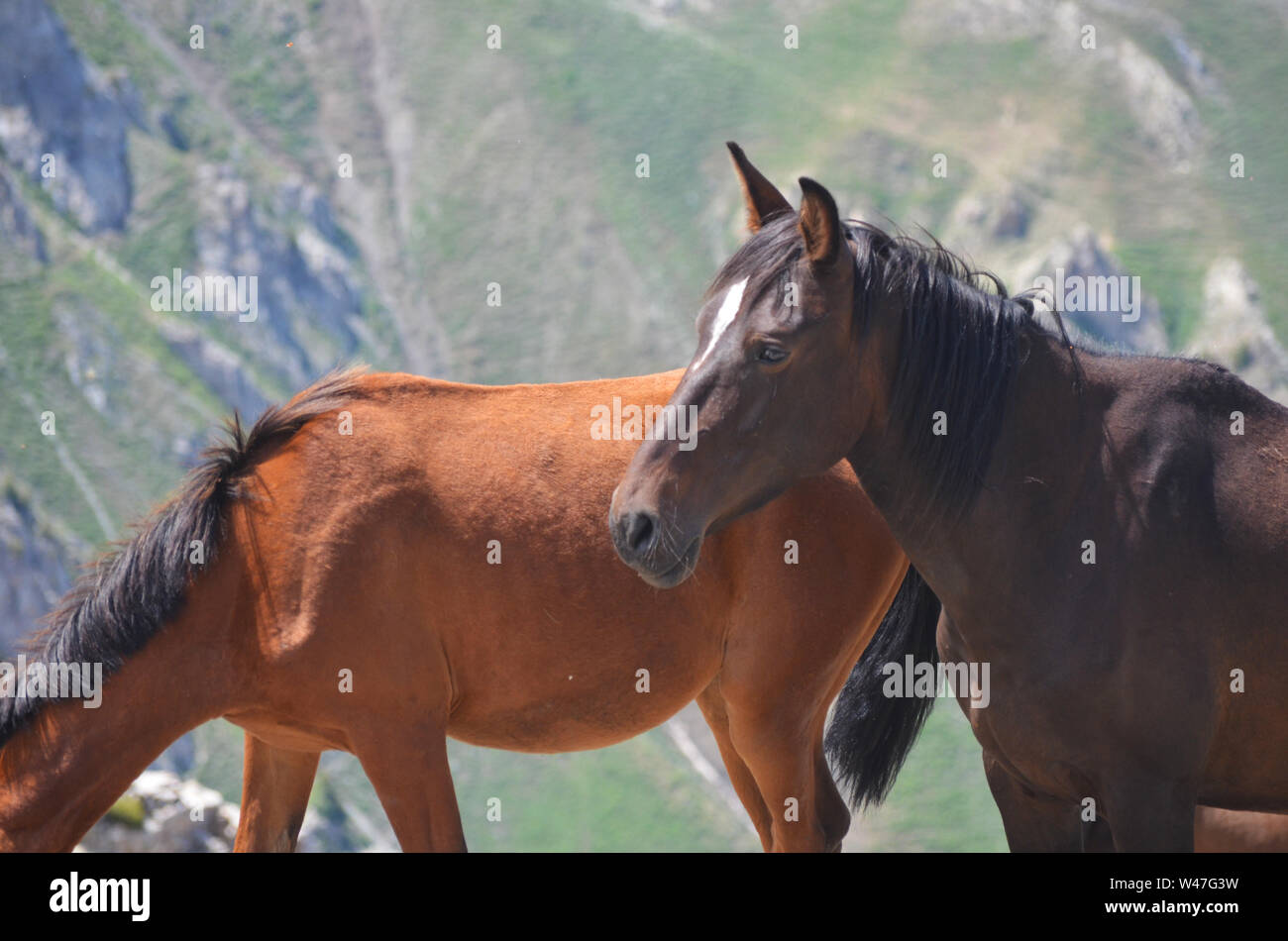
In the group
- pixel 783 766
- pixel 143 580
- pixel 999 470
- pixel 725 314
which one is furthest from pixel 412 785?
pixel 999 470

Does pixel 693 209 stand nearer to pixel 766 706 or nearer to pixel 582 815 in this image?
pixel 582 815

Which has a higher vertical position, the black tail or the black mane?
the black mane

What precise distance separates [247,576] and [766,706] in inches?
103

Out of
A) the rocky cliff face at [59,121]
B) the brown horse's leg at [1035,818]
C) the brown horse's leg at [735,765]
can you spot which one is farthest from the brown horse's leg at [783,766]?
the rocky cliff face at [59,121]

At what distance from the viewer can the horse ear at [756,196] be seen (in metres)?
5.32

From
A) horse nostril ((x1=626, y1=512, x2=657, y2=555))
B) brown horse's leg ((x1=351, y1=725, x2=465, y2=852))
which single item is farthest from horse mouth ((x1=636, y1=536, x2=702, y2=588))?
brown horse's leg ((x1=351, y1=725, x2=465, y2=852))

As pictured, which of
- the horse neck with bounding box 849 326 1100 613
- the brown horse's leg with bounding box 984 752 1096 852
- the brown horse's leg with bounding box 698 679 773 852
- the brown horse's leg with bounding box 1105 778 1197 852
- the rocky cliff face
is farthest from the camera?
the rocky cliff face

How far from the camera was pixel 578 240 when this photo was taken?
81.8 metres

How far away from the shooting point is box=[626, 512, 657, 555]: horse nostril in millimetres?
4633

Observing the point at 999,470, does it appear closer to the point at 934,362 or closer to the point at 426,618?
the point at 934,362

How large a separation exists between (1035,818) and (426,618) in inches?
112

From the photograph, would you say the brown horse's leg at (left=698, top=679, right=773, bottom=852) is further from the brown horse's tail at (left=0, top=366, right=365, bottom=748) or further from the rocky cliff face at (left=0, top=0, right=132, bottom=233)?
the rocky cliff face at (left=0, top=0, right=132, bottom=233)

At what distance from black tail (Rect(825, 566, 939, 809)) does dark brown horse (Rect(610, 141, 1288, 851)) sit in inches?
65.7

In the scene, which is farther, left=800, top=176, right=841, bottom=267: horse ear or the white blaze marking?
the white blaze marking
